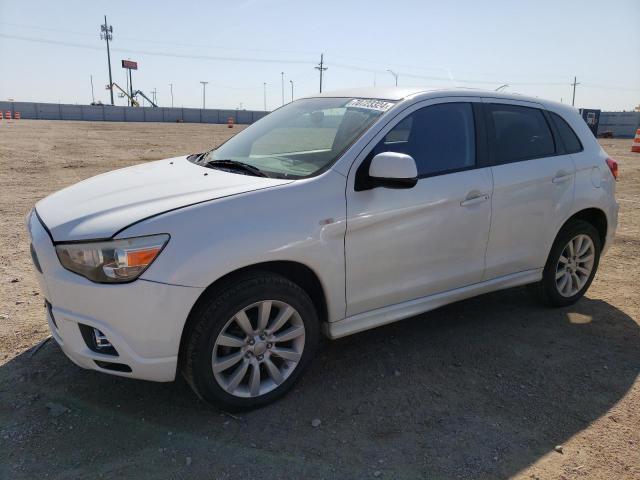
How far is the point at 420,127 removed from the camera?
3.48 meters

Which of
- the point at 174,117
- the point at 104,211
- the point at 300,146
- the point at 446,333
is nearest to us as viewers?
the point at 104,211

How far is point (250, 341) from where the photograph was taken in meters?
2.87

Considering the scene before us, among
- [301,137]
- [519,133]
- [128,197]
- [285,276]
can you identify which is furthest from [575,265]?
[128,197]

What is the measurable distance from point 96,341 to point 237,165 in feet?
4.61

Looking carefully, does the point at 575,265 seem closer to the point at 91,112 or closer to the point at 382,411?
the point at 382,411

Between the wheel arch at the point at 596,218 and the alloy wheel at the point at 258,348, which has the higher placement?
the wheel arch at the point at 596,218

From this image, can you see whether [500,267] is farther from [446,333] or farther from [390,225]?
[390,225]

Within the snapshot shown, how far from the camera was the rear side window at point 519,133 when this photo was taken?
384 cm

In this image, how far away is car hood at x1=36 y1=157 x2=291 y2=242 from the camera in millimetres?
2598

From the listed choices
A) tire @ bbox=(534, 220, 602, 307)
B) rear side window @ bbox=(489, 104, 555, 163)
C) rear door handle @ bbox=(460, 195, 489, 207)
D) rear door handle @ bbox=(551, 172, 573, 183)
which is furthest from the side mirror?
tire @ bbox=(534, 220, 602, 307)

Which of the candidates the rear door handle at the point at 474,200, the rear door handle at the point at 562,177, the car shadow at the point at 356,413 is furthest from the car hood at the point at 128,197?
the rear door handle at the point at 562,177

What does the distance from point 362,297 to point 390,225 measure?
0.47 meters

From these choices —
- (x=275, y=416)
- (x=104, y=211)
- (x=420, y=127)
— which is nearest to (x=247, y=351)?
(x=275, y=416)

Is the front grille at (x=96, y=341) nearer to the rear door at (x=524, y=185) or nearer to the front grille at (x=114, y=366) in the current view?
the front grille at (x=114, y=366)
